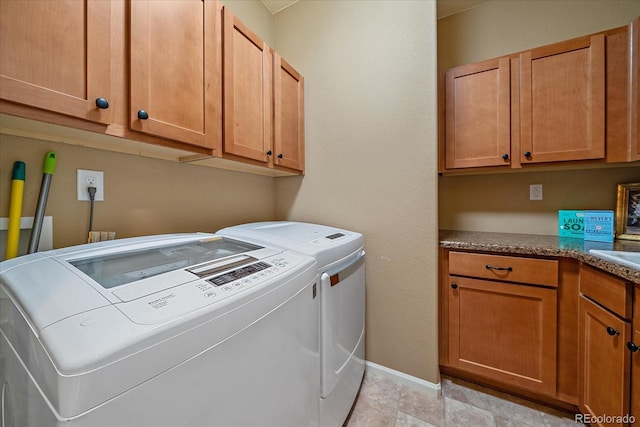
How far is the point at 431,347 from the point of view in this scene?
1.44m

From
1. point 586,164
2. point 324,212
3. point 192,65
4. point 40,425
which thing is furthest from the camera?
point 324,212

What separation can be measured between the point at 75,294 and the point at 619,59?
8.26 feet

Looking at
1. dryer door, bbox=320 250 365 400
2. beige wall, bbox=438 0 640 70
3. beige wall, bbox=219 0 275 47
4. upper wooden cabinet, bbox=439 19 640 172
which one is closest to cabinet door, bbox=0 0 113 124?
dryer door, bbox=320 250 365 400

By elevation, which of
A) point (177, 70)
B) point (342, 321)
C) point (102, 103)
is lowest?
point (342, 321)

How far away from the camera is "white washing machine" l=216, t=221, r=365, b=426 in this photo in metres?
1.00

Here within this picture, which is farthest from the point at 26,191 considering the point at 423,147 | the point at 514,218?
the point at 514,218

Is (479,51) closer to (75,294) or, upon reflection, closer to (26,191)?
(75,294)

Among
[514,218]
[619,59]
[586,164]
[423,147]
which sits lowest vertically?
[514,218]

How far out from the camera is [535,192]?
1.74m

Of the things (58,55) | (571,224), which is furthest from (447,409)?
(58,55)

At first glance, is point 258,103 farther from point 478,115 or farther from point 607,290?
point 607,290

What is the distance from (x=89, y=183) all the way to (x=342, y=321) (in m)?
1.26

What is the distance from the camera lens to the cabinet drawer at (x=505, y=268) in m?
1.29

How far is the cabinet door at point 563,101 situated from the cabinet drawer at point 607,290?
720 mm
